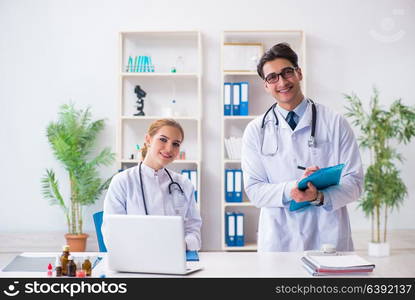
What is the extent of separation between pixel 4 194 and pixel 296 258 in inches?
170

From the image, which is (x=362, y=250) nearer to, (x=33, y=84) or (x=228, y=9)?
(x=228, y=9)

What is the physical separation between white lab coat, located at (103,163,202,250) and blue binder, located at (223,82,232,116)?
302 centimetres

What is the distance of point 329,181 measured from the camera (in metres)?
2.44

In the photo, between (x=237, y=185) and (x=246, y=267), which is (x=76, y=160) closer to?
(x=237, y=185)

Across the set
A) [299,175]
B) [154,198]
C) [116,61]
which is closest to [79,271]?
[154,198]

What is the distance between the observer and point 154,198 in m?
2.64

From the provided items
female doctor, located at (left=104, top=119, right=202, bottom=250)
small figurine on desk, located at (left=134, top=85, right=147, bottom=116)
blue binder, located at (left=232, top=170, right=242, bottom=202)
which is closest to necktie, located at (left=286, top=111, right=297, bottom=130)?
female doctor, located at (left=104, top=119, right=202, bottom=250)

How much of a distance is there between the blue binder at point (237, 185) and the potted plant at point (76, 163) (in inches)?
49.3

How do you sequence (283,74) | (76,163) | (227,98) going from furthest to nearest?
(227,98) < (76,163) < (283,74)

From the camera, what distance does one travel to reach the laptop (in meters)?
2.03

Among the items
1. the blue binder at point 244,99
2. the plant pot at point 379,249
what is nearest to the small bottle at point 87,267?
the blue binder at point 244,99

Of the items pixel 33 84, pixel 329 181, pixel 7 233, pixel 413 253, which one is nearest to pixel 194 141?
pixel 33 84

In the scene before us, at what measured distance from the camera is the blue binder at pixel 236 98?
564 centimetres

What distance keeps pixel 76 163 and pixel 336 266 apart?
3.86m
